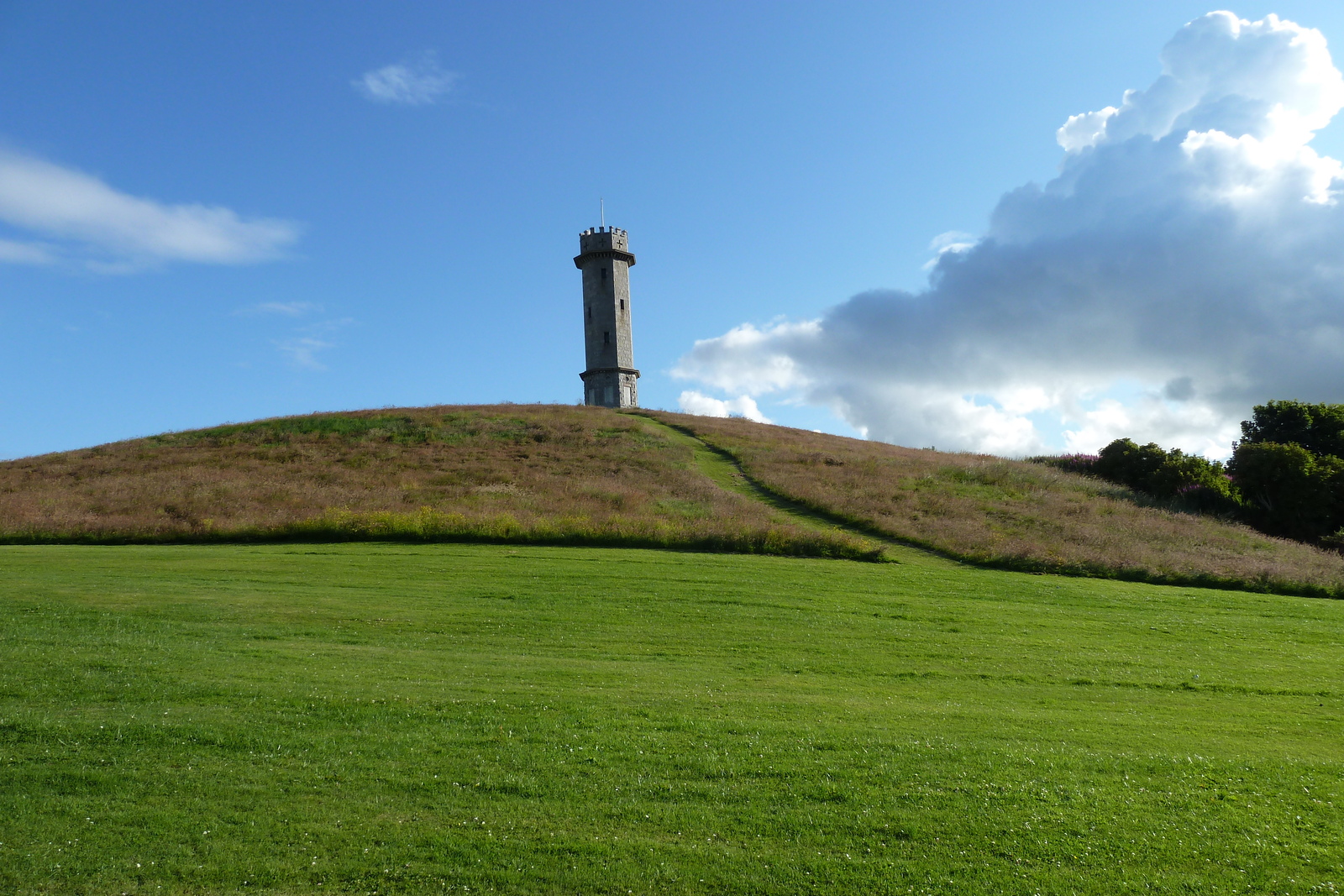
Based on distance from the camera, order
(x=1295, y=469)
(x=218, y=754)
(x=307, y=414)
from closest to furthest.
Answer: (x=218, y=754), (x=1295, y=469), (x=307, y=414)

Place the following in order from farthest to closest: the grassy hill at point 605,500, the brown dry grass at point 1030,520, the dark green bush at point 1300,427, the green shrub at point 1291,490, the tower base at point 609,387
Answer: the tower base at point 609,387 < the dark green bush at point 1300,427 < the green shrub at point 1291,490 < the grassy hill at point 605,500 < the brown dry grass at point 1030,520

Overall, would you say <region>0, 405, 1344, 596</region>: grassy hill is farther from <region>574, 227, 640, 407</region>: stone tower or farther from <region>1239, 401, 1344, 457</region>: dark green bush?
<region>574, 227, 640, 407</region>: stone tower

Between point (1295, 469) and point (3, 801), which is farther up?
point (1295, 469)

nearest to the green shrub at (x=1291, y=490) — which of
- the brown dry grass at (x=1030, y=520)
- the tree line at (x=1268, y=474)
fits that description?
the tree line at (x=1268, y=474)

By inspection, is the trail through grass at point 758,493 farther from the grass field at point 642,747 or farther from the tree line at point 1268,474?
the tree line at point 1268,474

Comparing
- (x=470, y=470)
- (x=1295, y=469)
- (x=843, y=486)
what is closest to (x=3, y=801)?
(x=470, y=470)

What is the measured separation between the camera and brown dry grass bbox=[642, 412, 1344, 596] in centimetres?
2747

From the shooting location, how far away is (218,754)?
9.19 m

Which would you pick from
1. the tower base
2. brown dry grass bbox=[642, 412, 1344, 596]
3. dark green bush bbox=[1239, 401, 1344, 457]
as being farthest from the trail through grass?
dark green bush bbox=[1239, 401, 1344, 457]

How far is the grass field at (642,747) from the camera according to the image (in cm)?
743

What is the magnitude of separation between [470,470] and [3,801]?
3287 cm

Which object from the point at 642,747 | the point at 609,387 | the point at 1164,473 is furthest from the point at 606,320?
the point at 642,747

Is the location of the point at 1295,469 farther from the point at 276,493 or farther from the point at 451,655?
the point at 276,493

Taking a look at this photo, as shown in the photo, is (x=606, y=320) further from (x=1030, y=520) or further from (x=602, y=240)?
(x=1030, y=520)
